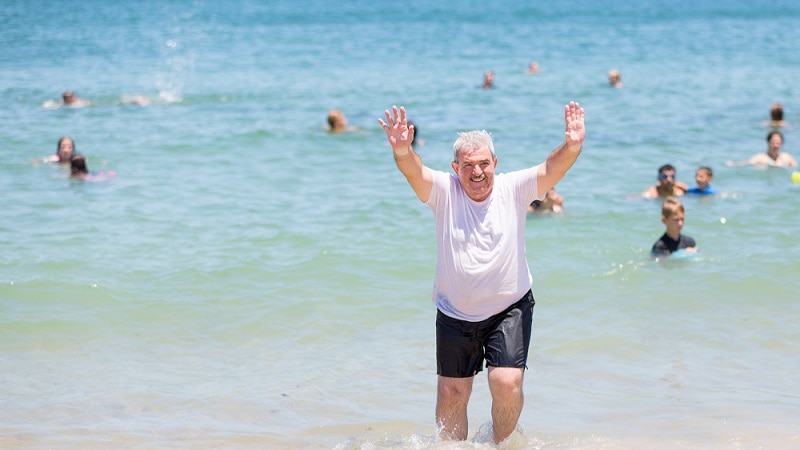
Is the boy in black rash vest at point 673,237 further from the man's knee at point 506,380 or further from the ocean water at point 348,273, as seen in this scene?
the man's knee at point 506,380

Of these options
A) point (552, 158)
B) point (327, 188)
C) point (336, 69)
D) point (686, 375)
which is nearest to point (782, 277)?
point (686, 375)

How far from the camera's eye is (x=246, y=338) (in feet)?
27.0

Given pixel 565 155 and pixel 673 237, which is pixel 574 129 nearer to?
pixel 565 155

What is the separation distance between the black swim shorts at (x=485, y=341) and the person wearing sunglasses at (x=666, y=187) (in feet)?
26.7

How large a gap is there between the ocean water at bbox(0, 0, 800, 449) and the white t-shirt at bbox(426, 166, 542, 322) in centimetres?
85

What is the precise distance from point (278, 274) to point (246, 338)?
5.88 ft

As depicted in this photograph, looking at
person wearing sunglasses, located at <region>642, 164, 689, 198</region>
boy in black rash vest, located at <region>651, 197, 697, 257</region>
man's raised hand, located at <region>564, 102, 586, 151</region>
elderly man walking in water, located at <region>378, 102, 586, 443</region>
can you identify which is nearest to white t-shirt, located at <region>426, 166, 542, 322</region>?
elderly man walking in water, located at <region>378, 102, 586, 443</region>

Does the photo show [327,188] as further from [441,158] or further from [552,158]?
[552,158]

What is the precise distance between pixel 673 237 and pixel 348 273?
3.24m

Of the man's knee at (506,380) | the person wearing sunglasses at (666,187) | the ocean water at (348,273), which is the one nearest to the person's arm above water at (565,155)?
the man's knee at (506,380)

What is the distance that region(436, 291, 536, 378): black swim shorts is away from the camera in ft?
16.8

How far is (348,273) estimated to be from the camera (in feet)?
32.8

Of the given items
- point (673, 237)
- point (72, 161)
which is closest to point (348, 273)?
point (673, 237)

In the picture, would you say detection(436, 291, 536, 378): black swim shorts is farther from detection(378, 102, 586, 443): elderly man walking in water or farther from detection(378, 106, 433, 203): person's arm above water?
detection(378, 106, 433, 203): person's arm above water
